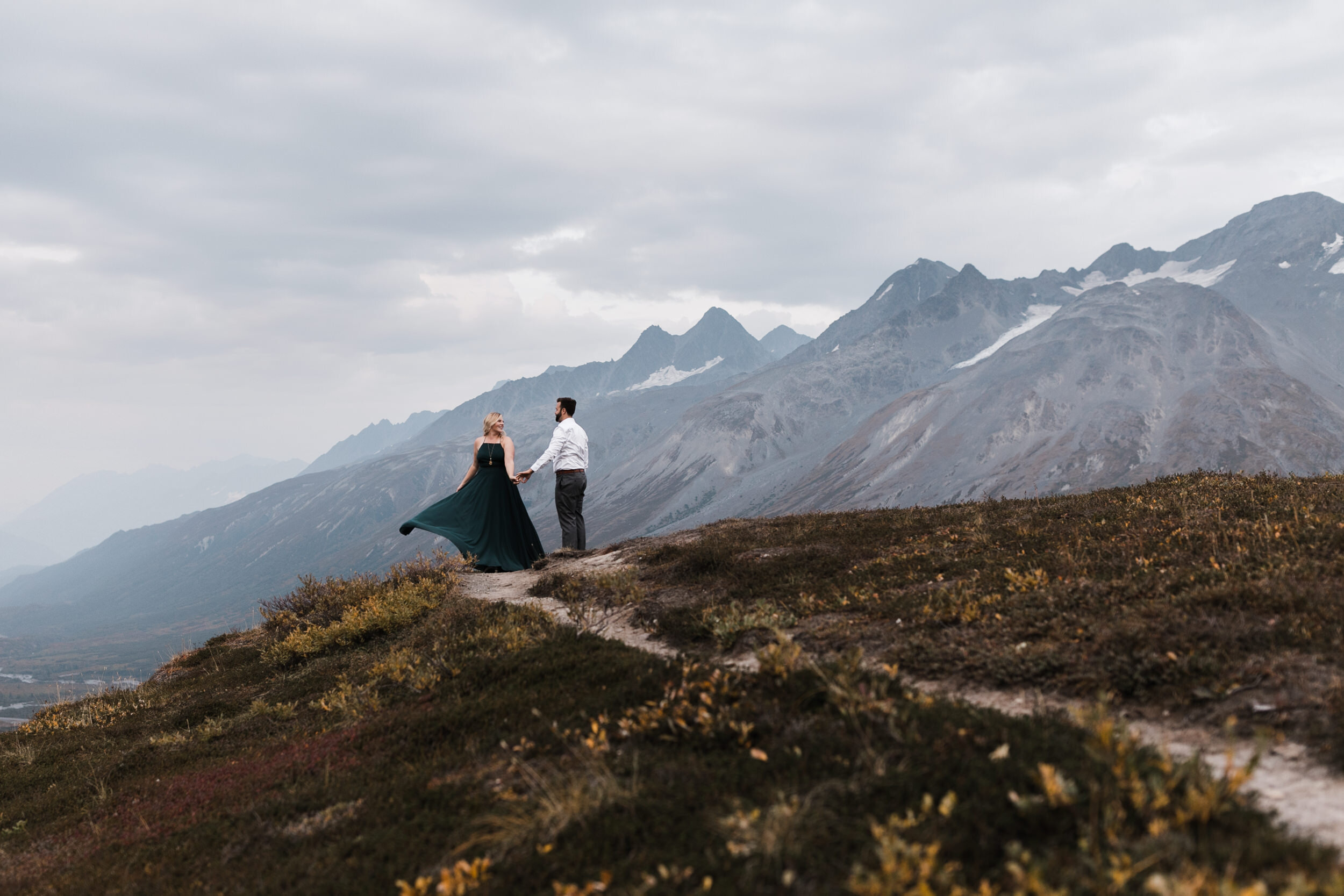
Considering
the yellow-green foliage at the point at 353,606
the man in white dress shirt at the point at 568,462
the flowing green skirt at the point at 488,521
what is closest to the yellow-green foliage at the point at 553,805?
the yellow-green foliage at the point at 353,606

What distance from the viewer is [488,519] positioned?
18.7m

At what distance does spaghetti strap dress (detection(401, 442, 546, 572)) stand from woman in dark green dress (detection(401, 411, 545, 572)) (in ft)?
0.05

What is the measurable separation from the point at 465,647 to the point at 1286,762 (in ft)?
28.3

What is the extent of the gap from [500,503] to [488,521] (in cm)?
61

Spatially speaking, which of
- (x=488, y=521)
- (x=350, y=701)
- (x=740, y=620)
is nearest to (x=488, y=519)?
(x=488, y=521)

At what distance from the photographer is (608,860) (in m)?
4.17

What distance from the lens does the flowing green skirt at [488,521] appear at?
18375 mm

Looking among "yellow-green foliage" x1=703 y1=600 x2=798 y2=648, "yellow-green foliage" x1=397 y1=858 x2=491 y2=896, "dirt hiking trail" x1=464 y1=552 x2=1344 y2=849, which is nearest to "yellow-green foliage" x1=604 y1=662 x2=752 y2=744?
"dirt hiking trail" x1=464 y1=552 x2=1344 y2=849

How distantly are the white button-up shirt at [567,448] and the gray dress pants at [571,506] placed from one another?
264 mm

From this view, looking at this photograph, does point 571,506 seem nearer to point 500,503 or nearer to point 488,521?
point 500,503

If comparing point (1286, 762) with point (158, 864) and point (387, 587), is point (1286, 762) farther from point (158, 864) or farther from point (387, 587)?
point (387, 587)

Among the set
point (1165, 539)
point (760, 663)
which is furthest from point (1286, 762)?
point (1165, 539)

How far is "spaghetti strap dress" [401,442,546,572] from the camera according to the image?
1839cm

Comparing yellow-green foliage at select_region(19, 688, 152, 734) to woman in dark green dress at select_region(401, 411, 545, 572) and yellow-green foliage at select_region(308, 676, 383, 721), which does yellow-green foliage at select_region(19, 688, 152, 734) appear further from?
woman in dark green dress at select_region(401, 411, 545, 572)
